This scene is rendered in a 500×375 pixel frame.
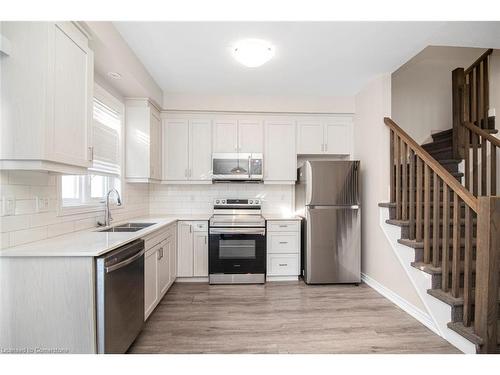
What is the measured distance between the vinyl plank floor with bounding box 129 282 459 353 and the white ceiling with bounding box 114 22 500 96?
2646mm

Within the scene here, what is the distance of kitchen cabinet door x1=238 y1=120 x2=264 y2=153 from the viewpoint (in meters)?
3.88

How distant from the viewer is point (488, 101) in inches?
124

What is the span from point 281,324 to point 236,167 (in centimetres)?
214

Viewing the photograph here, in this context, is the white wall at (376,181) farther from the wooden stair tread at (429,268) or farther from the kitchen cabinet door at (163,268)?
the kitchen cabinet door at (163,268)

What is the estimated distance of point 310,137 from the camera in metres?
3.94

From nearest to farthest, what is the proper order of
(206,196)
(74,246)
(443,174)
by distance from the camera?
(74,246), (443,174), (206,196)

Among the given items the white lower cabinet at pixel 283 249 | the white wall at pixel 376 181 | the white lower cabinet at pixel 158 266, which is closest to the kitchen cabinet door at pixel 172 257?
the white lower cabinet at pixel 158 266

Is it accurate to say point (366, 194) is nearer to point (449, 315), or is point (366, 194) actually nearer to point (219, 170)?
point (449, 315)

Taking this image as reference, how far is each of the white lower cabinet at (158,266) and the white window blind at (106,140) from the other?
3.07 feet

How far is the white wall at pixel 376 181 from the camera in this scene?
9.79ft

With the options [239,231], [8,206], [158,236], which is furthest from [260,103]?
[8,206]

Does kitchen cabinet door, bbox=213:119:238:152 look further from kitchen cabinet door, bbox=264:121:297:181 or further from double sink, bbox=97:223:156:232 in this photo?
double sink, bbox=97:223:156:232

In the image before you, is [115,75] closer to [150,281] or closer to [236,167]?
[236,167]
